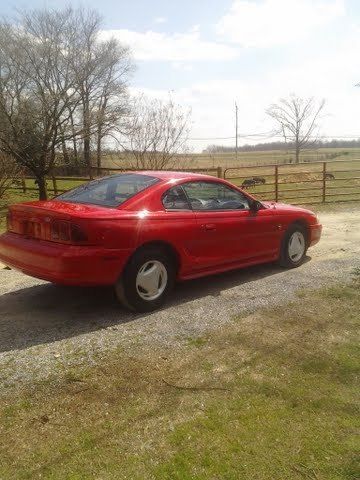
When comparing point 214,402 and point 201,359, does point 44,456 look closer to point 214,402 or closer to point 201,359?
point 214,402

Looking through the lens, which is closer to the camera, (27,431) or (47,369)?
(27,431)

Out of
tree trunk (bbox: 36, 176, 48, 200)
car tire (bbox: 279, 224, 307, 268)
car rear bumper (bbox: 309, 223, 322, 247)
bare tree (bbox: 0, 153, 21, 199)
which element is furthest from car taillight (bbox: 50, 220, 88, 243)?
tree trunk (bbox: 36, 176, 48, 200)

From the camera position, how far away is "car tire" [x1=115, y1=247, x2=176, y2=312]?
401cm

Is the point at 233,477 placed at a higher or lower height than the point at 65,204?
lower

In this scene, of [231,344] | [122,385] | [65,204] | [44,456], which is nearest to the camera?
[44,456]

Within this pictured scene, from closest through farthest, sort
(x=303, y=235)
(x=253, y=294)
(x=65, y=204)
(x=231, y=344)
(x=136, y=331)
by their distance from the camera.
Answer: (x=231, y=344)
(x=136, y=331)
(x=65, y=204)
(x=253, y=294)
(x=303, y=235)

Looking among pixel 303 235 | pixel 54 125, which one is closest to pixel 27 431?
pixel 303 235

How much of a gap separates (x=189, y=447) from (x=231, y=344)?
129cm

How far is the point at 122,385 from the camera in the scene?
2852mm

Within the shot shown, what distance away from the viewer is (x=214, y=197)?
4.98 meters

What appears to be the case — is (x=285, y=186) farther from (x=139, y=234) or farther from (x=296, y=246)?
(x=139, y=234)

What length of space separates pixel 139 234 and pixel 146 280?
48 cm

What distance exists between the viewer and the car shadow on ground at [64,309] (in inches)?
144

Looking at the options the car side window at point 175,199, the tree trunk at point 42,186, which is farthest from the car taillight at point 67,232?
the tree trunk at point 42,186
